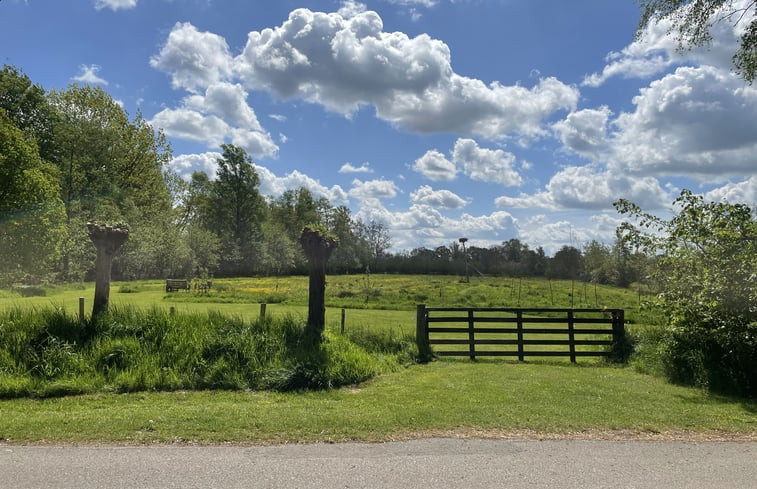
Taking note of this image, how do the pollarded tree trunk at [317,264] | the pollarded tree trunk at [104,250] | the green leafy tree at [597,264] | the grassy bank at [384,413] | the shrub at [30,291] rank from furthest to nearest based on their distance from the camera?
the green leafy tree at [597,264], the shrub at [30,291], the pollarded tree trunk at [317,264], the pollarded tree trunk at [104,250], the grassy bank at [384,413]

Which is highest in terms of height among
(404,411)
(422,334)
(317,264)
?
(317,264)

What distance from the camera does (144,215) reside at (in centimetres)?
5506

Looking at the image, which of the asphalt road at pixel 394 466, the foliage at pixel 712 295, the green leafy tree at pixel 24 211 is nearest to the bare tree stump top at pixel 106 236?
the asphalt road at pixel 394 466

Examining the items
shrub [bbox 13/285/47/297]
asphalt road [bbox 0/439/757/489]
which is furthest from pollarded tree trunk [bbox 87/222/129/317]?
shrub [bbox 13/285/47/297]

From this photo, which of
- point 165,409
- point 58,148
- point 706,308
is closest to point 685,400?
point 706,308

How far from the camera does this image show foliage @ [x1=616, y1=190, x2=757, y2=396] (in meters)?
8.84

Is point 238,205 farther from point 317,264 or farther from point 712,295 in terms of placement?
point 712,295

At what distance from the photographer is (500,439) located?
562 centimetres

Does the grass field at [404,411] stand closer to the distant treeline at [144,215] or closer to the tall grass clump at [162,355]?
the tall grass clump at [162,355]

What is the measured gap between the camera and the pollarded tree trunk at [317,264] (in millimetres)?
10844

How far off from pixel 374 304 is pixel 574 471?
24.1m

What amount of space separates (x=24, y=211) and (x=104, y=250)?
64.8ft

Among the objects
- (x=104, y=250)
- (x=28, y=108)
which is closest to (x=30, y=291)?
(x=28, y=108)

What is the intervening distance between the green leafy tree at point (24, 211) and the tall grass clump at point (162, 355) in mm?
17570
